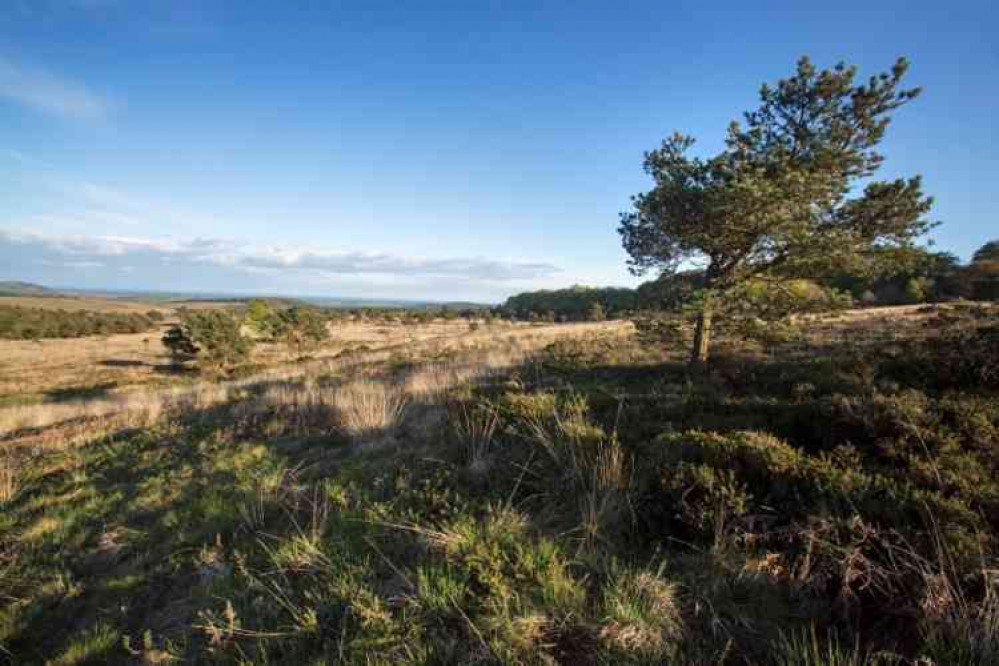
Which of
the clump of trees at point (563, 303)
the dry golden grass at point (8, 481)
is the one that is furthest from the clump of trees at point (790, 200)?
the clump of trees at point (563, 303)

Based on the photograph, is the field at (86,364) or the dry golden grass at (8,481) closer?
the dry golden grass at (8,481)

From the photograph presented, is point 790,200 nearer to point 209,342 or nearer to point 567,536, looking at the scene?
point 567,536

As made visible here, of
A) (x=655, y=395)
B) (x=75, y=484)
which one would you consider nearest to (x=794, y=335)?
(x=655, y=395)

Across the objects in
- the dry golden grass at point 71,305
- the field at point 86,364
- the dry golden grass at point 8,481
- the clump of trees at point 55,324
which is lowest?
the field at point 86,364

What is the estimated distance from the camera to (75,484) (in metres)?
5.79

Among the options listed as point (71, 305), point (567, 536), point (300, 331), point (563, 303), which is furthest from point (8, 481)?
point (71, 305)

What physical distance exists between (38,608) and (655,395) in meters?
7.05

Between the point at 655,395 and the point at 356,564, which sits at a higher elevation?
the point at 655,395

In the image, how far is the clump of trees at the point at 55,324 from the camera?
4830 cm

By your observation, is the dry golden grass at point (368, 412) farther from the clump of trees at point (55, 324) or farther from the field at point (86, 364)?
the clump of trees at point (55, 324)

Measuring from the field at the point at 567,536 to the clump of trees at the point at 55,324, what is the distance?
67651mm

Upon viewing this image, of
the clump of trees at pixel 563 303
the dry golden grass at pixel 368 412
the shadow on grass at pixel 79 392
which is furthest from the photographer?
the clump of trees at pixel 563 303

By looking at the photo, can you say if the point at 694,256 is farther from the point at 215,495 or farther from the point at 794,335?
the point at 215,495

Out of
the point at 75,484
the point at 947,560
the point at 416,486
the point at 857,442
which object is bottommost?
the point at 75,484
